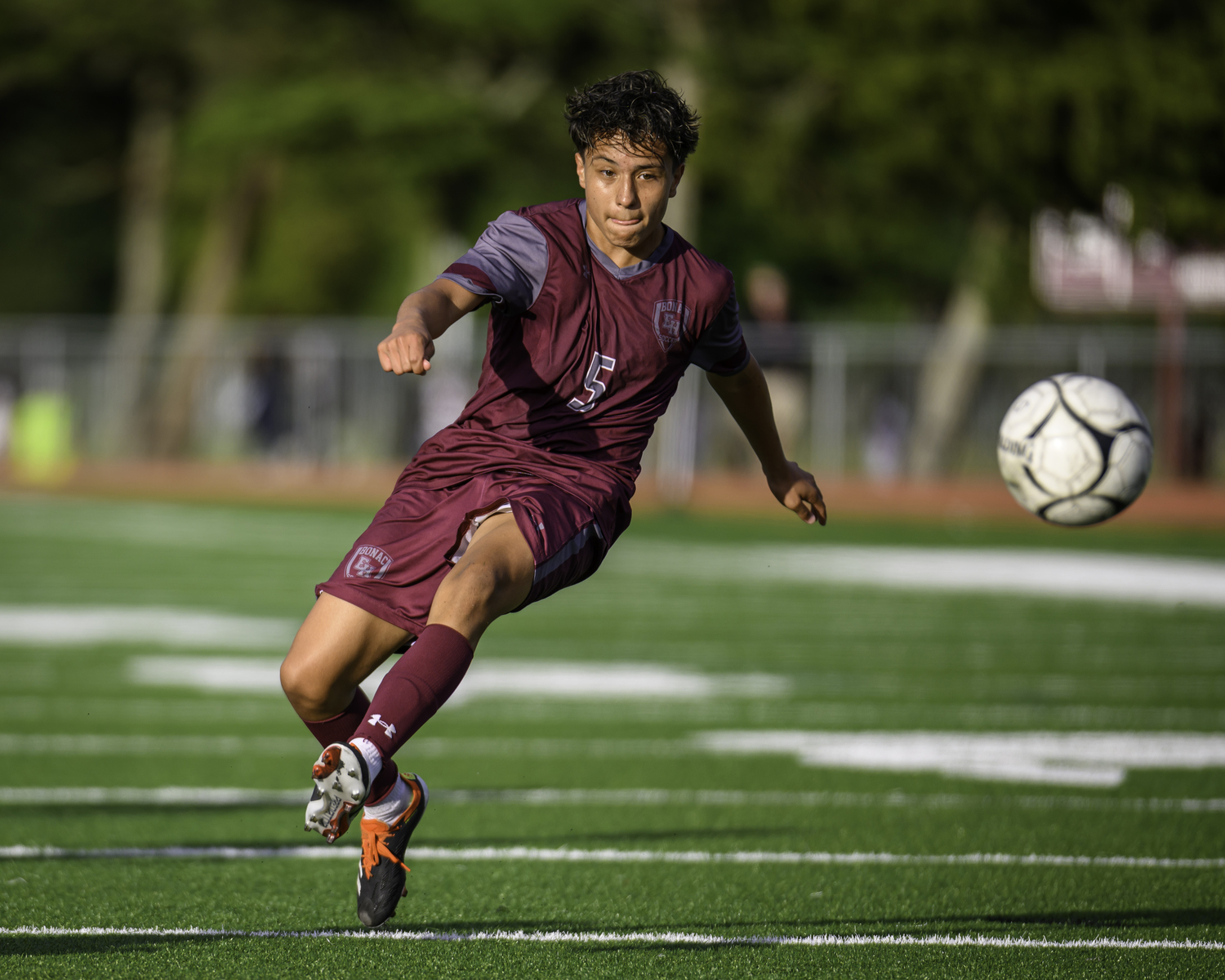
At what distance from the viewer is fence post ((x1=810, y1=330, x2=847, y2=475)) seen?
25.4 m

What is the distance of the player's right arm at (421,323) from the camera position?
390 cm

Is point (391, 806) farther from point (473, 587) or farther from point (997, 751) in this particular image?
point (997, 751)

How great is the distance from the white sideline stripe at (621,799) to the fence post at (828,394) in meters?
18.7

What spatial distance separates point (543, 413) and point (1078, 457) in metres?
2.19

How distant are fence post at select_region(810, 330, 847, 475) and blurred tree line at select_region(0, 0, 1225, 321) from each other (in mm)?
2597

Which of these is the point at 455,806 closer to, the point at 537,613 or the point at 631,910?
the point at 631,910

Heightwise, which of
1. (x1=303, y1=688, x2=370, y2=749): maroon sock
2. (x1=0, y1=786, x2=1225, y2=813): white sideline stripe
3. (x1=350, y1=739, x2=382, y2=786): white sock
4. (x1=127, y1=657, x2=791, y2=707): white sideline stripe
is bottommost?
(x1=127, y1=657, x2=791, y2=707): white sideline stripe

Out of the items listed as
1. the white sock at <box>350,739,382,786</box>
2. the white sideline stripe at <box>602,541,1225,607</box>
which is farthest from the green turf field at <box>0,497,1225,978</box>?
the white sideline stripe at <box>602,541,1225,607</box>

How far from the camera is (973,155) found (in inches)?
A: 956

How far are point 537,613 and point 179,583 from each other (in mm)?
3440

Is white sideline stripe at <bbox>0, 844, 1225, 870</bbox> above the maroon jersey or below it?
below

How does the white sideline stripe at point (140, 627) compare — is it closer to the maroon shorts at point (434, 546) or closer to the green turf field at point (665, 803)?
the green turf field at point (665, 803)

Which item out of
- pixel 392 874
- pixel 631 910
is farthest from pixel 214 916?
pixel 631 910

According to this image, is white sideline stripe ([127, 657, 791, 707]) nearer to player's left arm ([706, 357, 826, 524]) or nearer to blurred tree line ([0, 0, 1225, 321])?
player's left arm ([706, 357, 826, 524])
